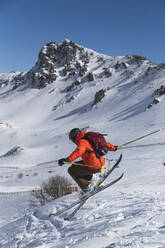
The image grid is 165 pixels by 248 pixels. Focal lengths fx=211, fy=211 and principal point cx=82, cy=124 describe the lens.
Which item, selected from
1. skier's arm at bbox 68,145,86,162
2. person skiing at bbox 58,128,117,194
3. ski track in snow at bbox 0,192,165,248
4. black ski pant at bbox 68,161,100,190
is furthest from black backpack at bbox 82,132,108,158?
ski track in snow at bbox 0,192,165,248

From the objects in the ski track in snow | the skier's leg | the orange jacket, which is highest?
the orange jacket

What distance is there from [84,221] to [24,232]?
204cm

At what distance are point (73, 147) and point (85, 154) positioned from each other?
100 ft

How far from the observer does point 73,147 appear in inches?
1442

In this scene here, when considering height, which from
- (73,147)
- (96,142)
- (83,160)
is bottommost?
(83,160)

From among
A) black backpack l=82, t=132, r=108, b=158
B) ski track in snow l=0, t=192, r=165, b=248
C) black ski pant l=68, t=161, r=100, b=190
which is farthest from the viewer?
black ski pant l=68, t=161, r=100, b=190

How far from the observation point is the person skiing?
222 inches

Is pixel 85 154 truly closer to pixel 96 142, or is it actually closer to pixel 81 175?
pixel 96 142

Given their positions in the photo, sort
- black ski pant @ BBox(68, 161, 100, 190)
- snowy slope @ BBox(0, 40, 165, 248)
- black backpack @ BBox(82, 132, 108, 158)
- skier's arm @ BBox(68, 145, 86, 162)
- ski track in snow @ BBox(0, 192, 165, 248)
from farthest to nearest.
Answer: black ski pant @ BBox(68, 161, 100, 190)
black backpack @ BBox(82, 132, 108, 158)
skier's arm @ BBox(68, 145, 86, 162)
snowy slope @ BBox(0, 40, 165, 248)
ski track in snow @ BBox(0, 192, 165, 248)

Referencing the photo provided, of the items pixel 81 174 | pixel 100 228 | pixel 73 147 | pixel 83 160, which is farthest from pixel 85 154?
pixel 73 147

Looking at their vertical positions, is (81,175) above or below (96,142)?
below

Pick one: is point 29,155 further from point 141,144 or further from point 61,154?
point 141,144

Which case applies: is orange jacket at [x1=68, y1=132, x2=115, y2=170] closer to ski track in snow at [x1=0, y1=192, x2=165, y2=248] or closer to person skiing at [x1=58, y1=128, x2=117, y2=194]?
person skiing at [x1=58, y1=128, x2=117, y2=194]

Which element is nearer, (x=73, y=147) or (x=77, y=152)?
(x=77, y=152)
